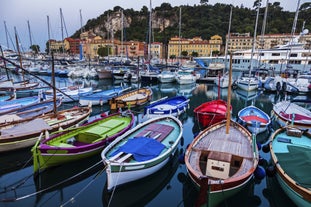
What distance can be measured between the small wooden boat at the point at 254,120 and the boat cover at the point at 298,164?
4.78 m

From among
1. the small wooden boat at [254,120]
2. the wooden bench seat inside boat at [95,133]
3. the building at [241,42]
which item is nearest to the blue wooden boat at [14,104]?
the wooden bench seat inside boat at [95,133]

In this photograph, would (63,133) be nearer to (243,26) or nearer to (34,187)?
(34,187)

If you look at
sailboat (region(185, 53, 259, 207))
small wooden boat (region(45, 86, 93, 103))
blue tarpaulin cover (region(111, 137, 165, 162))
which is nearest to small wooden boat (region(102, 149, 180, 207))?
blue tarpaulin cover (region(111, 137, 165, 162))

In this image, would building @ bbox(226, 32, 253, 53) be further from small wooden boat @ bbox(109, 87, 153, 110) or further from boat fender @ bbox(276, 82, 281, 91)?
small wooden boat @ bbox(109, 87, 153, 110)

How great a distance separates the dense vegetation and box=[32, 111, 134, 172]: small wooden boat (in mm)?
87591

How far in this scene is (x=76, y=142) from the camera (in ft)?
38.3

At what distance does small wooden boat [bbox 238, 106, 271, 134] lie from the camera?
589 inches

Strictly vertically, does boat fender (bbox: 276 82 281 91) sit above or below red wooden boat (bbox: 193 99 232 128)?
above

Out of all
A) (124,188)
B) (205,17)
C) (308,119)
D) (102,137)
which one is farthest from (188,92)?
(205,17)

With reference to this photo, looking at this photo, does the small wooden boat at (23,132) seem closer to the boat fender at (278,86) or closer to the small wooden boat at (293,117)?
the small wooden boat at (293,117)

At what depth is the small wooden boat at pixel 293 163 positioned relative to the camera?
279 inches

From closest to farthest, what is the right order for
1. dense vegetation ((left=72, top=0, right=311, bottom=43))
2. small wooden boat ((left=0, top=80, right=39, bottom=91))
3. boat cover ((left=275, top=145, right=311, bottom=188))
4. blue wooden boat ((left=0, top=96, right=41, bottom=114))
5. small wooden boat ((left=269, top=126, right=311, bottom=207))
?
small wooden boat ((left=269, top=126, right=311, bottom=207)) < boat cover ((left=275, top=145, right=311, bottom=188)) < blue wooden boat ((left=0, top=96, right=41, bottom=114)) < small wooden boat ((left=0, top=80, right=39, bottom=91)) < dense vegetation ((left=72, top=0, right=311, bottom=43))

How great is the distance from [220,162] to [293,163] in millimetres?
3506

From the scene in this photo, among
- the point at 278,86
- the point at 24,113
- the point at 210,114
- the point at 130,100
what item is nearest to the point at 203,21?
the point at 278,86
